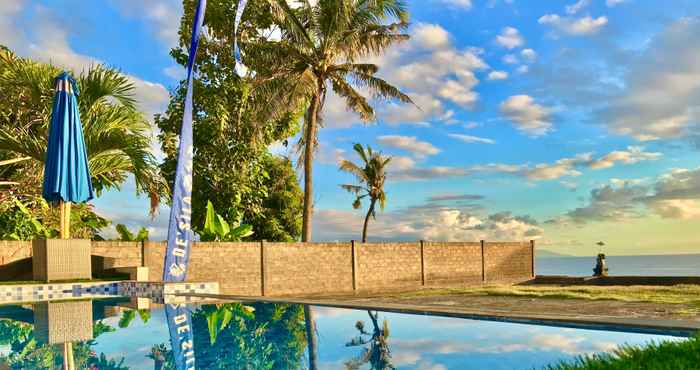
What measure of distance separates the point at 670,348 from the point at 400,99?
1721 centimetres

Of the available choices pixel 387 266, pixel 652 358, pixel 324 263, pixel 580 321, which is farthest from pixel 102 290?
pixel 387 266

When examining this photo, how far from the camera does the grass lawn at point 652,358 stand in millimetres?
3574

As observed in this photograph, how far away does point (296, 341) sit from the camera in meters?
6.18

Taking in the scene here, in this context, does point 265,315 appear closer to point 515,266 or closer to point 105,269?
point 105,269

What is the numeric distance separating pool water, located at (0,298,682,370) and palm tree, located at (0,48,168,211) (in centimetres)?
600

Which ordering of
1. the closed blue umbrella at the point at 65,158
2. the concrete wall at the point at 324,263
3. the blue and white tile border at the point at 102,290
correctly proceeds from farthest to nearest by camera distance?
the concrete wall at the point at 324,263
the closed blue umbrella at the point at 65,158
the blue and white tile border at the point at 102,290

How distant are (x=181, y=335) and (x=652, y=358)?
493 cm

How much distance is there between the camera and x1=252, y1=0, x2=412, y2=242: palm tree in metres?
19.4

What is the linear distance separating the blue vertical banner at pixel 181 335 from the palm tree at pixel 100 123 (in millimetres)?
5465

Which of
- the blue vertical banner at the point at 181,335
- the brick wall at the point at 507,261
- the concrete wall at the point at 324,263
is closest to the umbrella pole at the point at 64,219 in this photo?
the concrete wall at the point at 324,263

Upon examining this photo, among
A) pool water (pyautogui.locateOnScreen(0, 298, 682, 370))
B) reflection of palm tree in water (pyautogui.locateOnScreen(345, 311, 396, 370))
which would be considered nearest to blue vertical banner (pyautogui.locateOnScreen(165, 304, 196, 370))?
pool water (pyautogui.locateOnScreen(0, 298, 682, 370))

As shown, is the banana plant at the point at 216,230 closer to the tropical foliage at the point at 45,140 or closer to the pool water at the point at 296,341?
the tropical foliage at the point at 45,140

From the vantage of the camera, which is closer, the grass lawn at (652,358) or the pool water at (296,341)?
the grass lawn at (652,358)

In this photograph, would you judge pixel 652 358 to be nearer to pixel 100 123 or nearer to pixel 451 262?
pixel 100 123
